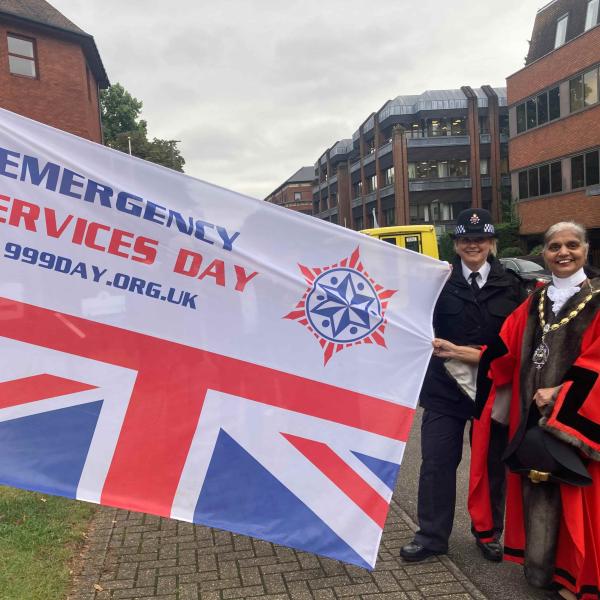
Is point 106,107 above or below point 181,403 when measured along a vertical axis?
above

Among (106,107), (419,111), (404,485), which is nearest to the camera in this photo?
(404,485)

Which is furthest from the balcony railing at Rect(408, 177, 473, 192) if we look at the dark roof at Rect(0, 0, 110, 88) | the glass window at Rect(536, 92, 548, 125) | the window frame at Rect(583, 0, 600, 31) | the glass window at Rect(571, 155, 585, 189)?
the dark roof at Rect(0, 0, 110, 88)

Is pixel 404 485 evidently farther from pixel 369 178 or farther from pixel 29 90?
pixel 369 178

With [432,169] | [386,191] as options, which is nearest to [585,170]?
[432,169]

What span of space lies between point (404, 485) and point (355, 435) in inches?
75.4

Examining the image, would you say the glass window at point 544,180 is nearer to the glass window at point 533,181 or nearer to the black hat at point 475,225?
the glass window at point 533,181

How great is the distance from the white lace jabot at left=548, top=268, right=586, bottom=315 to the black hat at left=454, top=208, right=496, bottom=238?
59 centimetres

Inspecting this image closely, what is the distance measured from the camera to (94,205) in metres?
2.95

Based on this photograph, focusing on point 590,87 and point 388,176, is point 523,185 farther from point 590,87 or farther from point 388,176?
point 388,176

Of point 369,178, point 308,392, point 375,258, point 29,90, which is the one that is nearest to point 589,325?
point 375,258

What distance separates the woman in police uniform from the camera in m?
3.54

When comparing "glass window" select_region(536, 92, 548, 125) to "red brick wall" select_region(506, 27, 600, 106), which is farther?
"glass window" select_region(536, 92, 548, 125)

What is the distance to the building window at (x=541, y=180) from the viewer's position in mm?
28297

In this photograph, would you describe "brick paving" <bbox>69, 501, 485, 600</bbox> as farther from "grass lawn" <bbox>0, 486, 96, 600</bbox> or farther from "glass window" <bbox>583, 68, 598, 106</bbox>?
"glass window" <bbox>583, 68, 598, 106</bbox>
